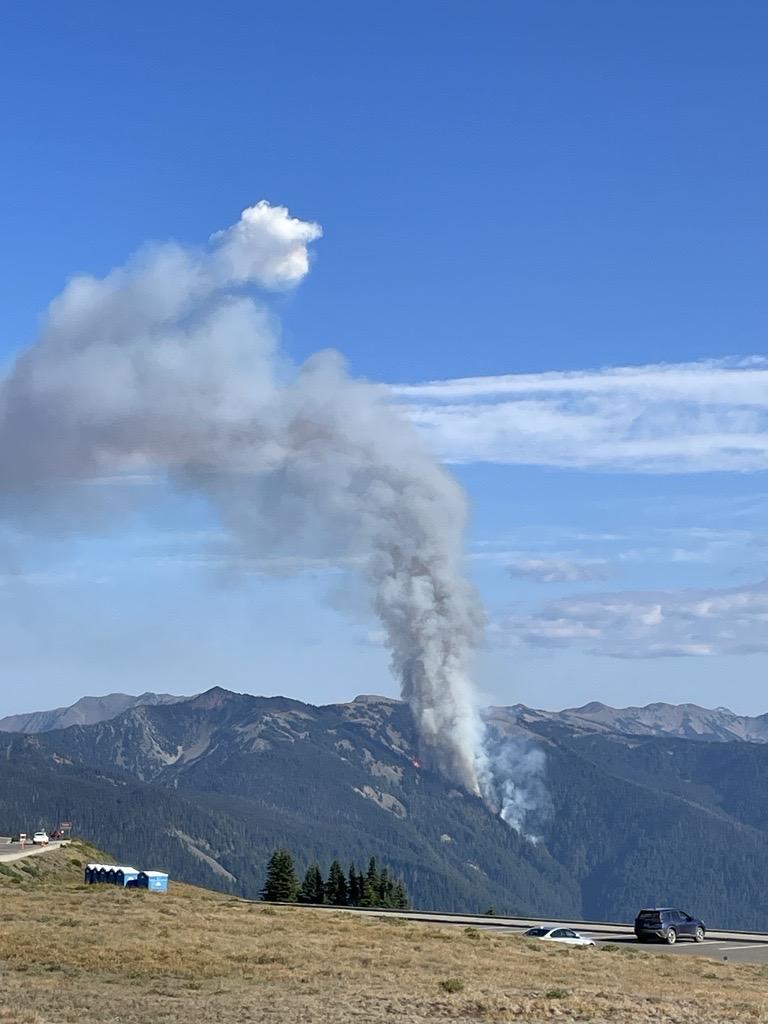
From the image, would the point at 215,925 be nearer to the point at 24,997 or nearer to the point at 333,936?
the point at 333,936

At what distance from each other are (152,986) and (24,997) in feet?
15.4

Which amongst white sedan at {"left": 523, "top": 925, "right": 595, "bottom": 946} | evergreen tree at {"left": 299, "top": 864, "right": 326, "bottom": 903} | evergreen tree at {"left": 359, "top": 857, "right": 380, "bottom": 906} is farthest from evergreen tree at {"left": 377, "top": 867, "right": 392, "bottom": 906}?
white sedan at {"left": 523, "top": 925, "right": 595, "bottom": 946}

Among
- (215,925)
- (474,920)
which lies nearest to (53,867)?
(474,920)

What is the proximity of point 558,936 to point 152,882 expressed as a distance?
117ft

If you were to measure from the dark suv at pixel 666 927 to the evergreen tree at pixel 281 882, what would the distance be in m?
74.2

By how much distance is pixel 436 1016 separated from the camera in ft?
113

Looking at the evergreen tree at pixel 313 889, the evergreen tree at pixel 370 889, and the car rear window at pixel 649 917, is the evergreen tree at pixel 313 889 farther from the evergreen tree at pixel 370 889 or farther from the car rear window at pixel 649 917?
the car rear window at pixel 649 917

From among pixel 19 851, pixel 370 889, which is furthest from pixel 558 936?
pixel 19 851

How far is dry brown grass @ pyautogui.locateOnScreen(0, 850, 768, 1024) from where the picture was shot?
35.0 metres

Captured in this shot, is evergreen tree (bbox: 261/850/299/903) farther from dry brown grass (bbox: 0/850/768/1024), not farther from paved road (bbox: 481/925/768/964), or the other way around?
dry brown grass (bbox: 0/850/768/1024)

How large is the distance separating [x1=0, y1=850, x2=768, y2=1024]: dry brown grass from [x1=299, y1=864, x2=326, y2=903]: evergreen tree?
248 feet

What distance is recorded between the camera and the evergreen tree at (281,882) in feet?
458

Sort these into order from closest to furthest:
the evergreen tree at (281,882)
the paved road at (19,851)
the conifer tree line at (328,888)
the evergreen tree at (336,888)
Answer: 1. the paved road at (19,851)
2. the conifer tree line at (328,888)
3. the evergreen tree at (336,888)
4. the evergreen tree at (281,882)

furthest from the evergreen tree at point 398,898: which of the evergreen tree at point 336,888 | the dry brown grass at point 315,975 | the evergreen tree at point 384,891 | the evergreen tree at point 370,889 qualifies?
the dry brown grass at point 315,975
